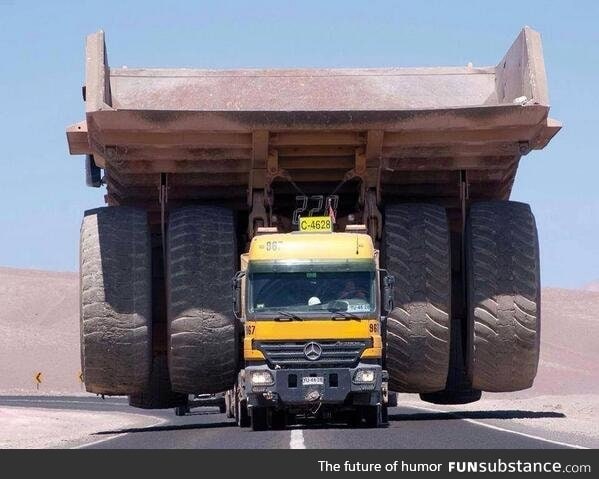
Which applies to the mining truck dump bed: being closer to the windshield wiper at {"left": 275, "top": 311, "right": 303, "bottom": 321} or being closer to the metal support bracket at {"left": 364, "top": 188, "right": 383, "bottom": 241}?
the metal support bracket at {"left": 364, "top": 188, "right": 383, "bottom": 241}

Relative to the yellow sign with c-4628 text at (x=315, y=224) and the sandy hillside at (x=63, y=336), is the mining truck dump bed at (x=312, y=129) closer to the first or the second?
the yellow sign with c-4628 text at (x=315, y=224)

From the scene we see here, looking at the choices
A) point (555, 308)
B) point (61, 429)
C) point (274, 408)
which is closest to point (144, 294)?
point (274, 408)

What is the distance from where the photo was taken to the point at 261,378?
19266 mm

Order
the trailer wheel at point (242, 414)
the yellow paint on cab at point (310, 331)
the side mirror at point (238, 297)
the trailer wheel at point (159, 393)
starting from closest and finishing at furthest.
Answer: the yellow paint on cab at point (310, 331) < the side mirror at point (238, 297) < the trailer wheel at point (242, 414) < the trailer wheel at point (159, 393)

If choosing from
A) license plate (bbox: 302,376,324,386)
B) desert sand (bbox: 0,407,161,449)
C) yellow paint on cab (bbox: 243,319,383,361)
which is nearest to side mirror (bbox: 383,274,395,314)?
yellow paint on cab (bbox: 243,319,383,361)

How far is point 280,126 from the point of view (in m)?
20.6

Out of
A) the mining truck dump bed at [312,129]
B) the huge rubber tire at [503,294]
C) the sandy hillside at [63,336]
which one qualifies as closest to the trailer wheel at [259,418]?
the huge rubber tire at [503,294]

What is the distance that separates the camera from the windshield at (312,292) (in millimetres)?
19484

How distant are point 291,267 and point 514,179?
484 cm

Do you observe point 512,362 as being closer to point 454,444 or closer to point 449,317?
point 449,317

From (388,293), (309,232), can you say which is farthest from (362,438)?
(309,232)

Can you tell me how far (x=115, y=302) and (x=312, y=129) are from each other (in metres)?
3.66

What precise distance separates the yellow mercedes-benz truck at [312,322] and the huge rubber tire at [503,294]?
6.94 ft

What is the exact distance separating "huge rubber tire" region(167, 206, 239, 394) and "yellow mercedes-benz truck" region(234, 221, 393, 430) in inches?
56.2
